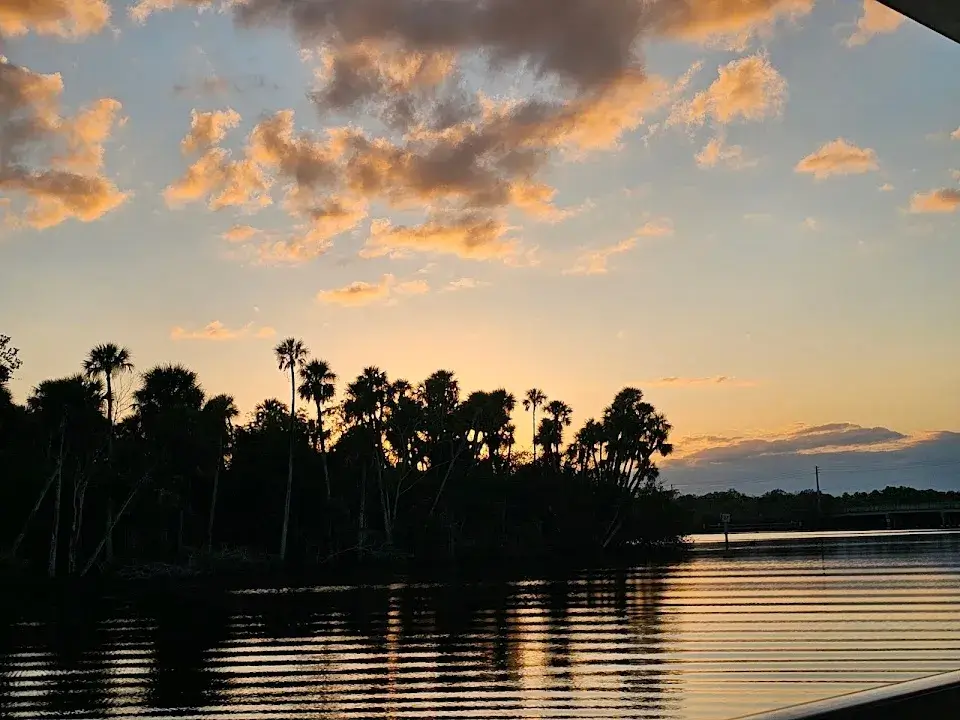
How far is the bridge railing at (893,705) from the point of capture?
1312 mm

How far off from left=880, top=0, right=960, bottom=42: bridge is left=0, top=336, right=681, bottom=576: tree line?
74.7 ft

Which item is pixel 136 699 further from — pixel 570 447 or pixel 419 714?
pixel 570 447

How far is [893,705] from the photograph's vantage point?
1363 mm

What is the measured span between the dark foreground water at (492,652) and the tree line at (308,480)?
9.78 m

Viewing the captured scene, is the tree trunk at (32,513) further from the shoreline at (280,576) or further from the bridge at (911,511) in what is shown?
the bridge at (911,511)

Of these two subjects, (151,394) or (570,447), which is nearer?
(151,394)

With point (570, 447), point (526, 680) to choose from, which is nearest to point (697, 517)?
point (570, 447)

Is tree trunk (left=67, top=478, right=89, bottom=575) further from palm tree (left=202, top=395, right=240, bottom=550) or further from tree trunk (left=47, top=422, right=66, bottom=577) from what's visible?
palm tree (left=202, top=395, right=240, bottom=550)

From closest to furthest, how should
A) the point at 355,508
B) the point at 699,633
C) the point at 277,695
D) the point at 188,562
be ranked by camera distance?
the point at 277,695 < the point at 699,633 < the point at 188,562 < the point at 355,508

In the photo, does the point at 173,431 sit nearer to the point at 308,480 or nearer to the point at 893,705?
the point at 308,480

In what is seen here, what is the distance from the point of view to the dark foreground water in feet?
30.9

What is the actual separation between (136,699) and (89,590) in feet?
72.2

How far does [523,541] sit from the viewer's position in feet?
175

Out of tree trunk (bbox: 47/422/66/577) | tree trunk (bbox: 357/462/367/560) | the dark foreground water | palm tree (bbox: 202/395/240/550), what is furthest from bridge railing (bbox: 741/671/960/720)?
tree trunk (bbox: 357/462/367/560)
